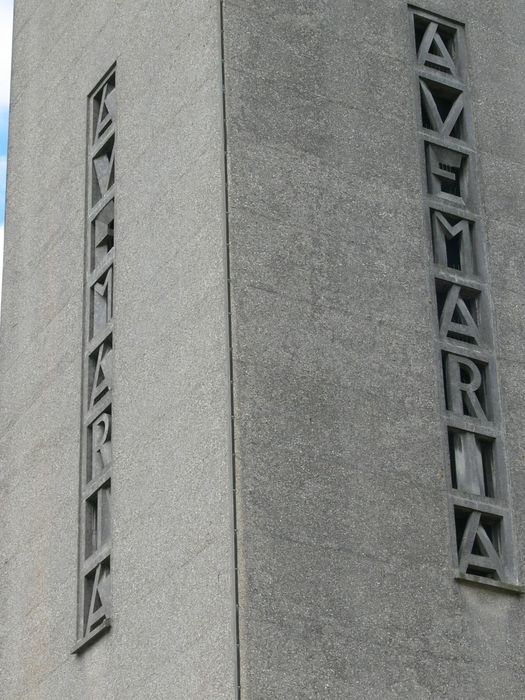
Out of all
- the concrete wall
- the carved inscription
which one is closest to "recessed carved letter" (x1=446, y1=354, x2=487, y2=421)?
the carved inscription

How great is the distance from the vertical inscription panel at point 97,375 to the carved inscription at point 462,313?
4665 millimetres

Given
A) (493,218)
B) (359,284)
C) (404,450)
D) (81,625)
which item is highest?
(493,218)

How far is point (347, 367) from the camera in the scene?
892 inches

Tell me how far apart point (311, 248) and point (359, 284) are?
792 mm

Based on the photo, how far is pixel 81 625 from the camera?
2392cm

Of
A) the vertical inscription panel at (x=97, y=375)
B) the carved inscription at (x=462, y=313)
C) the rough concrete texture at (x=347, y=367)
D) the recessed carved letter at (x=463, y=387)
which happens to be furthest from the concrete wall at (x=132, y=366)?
the recessed carved letter at (x=463, y=387)

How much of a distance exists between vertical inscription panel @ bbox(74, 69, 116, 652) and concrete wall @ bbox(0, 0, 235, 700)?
282mm

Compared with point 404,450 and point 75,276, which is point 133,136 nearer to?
point 75,276

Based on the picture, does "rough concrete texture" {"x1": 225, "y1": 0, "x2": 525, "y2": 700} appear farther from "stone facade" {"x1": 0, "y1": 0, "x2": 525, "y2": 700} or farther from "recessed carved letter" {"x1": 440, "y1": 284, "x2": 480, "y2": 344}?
"recessed carved letter" {"x1": 440, "y1": 284, "x2": 480, "y2": 344}

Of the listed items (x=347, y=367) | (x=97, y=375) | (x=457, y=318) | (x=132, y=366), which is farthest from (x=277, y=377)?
(x=97, y=375)

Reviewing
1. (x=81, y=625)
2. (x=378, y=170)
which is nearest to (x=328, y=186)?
(x=378, y=170)

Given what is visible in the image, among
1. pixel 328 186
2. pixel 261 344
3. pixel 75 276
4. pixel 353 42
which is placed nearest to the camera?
pixel 261 344

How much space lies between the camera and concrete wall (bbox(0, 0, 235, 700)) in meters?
21.7

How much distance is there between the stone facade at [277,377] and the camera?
2111cm
